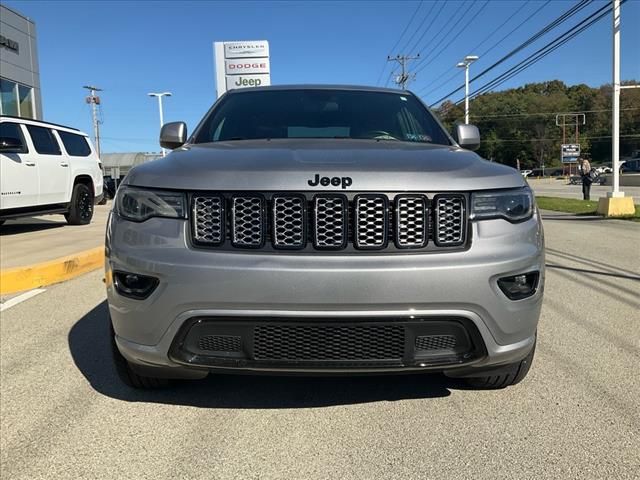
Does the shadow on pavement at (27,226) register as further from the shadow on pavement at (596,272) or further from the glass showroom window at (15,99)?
the shadow on pavement at (596,272)

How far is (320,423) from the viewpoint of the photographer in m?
2.57

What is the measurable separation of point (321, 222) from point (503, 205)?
84 centimetres

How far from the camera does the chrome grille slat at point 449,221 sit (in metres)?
2.30

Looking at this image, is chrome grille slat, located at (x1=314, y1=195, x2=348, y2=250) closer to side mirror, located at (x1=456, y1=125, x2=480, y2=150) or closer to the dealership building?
side mirror, located at (x1=456, y1=125, x2=480, y2=150)

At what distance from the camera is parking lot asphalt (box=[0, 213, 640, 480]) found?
2.22 meters

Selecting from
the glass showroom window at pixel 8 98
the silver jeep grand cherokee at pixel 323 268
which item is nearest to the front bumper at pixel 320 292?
the silver jeep grand cherokee at pixel 323 268

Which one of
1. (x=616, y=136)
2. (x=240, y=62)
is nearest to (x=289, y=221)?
(x=616, y=136)

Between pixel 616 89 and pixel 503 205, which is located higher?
pixel 616 89

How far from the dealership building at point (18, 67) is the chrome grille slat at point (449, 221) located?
61.0 ft

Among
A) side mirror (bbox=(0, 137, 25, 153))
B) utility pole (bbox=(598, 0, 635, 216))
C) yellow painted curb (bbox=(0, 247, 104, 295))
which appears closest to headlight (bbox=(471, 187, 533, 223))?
yellow painted curb (bbox=(0, 247, 104, 295))

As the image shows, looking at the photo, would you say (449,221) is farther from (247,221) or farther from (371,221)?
(247,221)

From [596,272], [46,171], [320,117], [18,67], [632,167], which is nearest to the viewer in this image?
[320,117]

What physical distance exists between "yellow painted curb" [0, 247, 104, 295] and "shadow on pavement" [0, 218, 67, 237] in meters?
4.13

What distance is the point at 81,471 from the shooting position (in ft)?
7.20
